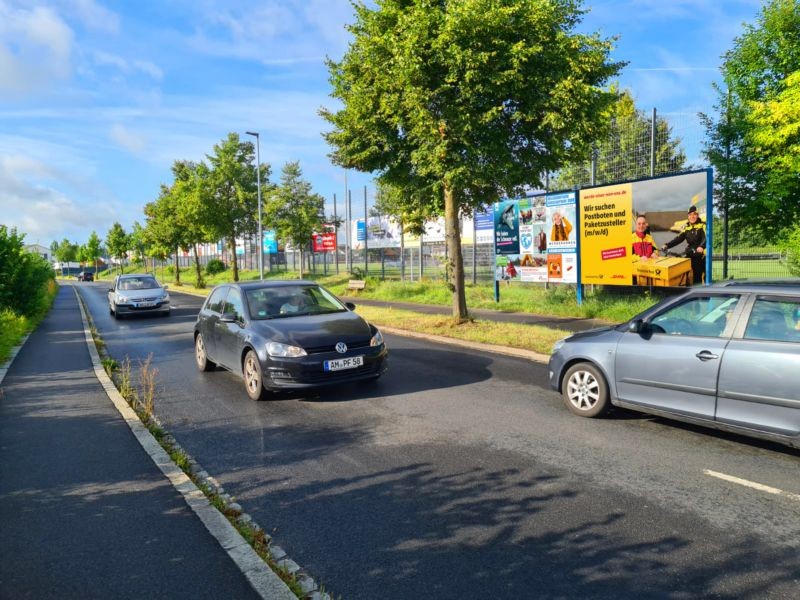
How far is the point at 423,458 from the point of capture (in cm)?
513

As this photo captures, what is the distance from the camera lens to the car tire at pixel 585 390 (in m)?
6.17

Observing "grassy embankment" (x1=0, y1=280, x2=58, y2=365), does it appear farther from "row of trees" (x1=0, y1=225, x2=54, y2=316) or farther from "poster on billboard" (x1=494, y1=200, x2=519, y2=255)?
"poster on billboard" (x1=494, y1=200, x2=519, y2=255)

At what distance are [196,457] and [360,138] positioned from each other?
8675mm

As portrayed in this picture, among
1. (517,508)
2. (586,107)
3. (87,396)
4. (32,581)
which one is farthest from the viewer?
(586,107)

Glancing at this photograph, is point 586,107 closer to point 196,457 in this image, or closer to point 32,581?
point 196,457

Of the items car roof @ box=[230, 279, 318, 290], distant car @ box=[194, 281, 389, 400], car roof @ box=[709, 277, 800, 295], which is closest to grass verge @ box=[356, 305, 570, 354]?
distant car @ box=[194, 281, 389, 400]

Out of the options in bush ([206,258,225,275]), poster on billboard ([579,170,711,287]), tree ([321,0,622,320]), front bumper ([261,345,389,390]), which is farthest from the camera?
bush ([206,258,225,275])

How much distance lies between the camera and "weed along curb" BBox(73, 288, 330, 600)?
312 centimetres

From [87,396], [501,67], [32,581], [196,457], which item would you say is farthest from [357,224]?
[32,581]

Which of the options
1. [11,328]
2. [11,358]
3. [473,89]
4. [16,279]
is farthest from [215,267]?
[473,89]

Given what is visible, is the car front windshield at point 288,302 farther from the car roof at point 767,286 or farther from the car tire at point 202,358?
the car roof at point 767,286

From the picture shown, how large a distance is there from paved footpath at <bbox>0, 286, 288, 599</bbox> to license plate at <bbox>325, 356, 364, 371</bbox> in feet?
7.49

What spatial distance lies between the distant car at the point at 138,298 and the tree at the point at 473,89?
10.8 m

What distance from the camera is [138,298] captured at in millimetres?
19906
